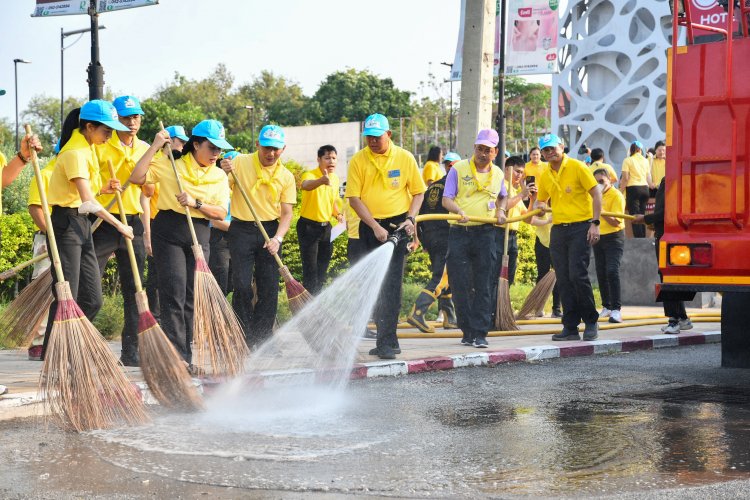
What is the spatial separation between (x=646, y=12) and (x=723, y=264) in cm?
3210

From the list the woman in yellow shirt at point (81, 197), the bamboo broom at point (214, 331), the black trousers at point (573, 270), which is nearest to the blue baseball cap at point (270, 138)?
the woman in yellow shirt at point (81, 197)

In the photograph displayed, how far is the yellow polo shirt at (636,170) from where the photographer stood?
1981 cm

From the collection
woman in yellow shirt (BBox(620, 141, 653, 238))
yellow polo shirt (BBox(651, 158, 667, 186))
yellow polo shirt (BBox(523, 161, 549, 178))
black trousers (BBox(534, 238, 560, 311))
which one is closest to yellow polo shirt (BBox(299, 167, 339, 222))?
black trousers (BBox(534, 238, 560, 311))

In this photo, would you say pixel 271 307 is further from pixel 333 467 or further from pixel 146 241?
pixel 333 467

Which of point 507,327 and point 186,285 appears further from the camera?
point 507,327

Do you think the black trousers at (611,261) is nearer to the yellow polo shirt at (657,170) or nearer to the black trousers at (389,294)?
the black trousers at (389,294)

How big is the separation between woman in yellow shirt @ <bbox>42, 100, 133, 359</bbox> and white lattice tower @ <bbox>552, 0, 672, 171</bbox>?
102 ft

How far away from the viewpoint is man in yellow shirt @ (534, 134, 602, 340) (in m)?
11.0

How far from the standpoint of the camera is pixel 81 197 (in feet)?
24.4

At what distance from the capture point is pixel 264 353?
9.13m

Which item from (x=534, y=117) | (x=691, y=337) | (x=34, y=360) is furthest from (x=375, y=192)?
(x=534, y=117)

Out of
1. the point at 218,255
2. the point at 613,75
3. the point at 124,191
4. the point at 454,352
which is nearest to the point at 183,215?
the point at 124,191

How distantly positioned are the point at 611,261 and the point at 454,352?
13.0 ft

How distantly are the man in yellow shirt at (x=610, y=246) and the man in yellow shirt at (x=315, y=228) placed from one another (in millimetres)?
3558
